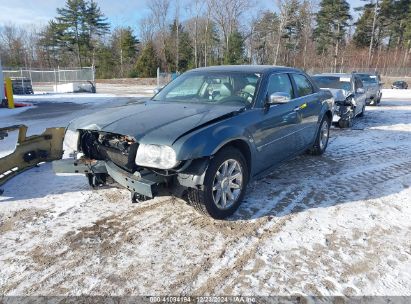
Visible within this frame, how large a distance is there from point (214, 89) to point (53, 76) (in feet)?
87.2

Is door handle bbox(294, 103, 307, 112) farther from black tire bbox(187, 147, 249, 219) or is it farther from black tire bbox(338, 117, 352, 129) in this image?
black tire bbox(338, 117, 352, 129)

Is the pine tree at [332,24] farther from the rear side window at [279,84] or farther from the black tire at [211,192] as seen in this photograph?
the black tire at [211,192]

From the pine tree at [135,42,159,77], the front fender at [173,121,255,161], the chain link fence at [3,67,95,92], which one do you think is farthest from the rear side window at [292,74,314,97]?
the pine tree at [135,42,159,77]

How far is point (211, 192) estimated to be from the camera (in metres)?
3.42

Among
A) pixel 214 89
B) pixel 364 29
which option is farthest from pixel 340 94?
pixel 364 29

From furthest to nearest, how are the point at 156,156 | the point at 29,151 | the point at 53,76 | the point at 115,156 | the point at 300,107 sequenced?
the point at 53,76, the point at 300,107, the point at 29,151, the point at 115,156, the point at 156,156

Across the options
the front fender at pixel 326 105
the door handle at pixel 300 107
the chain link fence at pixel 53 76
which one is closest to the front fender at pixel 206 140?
the door handle at pixel 300 107

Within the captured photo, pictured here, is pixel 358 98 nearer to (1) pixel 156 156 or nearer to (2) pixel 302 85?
(2) pixel 302 85

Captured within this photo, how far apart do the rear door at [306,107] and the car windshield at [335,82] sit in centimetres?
499

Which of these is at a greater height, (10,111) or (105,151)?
(105,151)

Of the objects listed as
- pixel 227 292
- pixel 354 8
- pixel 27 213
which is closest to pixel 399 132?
pixel 227 292

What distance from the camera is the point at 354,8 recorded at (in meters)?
54.2

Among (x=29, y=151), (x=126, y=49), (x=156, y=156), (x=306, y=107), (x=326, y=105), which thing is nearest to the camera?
(x=156, y=156)

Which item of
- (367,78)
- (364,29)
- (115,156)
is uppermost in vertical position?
(364,29)
